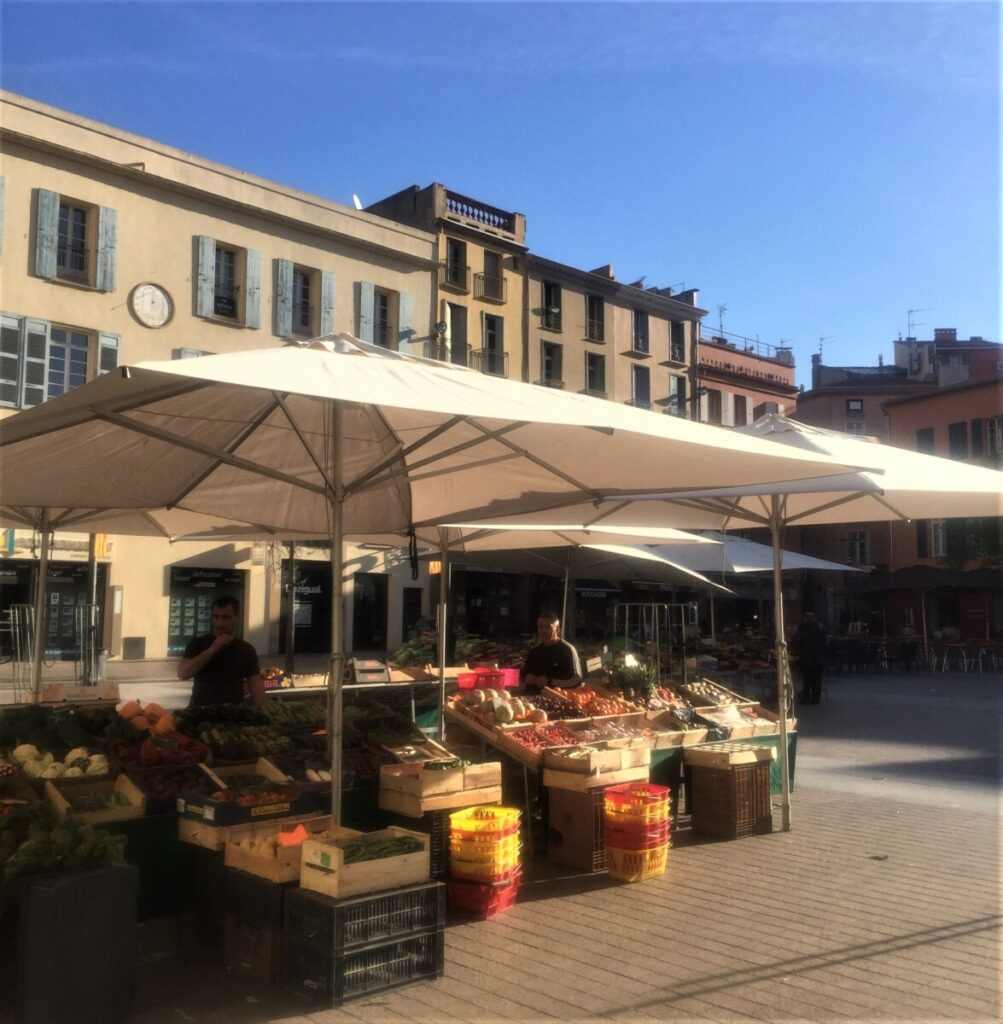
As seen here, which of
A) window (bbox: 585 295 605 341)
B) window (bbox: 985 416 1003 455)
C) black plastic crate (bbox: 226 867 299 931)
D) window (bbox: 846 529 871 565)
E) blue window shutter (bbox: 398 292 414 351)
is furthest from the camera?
window (bbox: 846 529 871 565)

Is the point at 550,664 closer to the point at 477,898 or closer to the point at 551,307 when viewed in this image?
the point at 477,898

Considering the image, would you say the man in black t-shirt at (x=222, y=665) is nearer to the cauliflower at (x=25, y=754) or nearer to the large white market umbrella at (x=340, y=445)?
the large white market umbrella at (x=340, y=445)

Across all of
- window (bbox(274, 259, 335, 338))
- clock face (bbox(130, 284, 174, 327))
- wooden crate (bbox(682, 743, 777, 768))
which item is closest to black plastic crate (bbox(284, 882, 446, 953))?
wooden crate (bbox(682, 743, 777, 768))

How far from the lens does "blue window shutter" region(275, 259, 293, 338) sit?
2541cm

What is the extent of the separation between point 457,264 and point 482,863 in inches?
1142

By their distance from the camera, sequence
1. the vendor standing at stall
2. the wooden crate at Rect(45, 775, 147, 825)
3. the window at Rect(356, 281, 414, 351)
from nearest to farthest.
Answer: the wooden crate at Rect(45, 775, 147, 825) → the vendor standing at stall → the window at Rect(356, 281, 414, 351)

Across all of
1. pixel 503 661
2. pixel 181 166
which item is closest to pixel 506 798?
pixel 503 661

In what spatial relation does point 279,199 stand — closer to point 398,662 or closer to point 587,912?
point 398,662

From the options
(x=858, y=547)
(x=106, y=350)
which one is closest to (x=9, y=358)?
(x=106, y=350)

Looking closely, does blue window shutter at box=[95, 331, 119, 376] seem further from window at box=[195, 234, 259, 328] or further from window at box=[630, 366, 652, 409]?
window at box=[630, 366, 652, 409]

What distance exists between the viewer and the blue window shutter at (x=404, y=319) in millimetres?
28578

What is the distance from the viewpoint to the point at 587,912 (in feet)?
18.1

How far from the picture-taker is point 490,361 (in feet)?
110

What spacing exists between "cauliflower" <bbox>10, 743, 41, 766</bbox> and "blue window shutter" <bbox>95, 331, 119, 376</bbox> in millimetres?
18119
